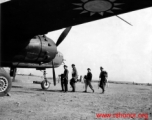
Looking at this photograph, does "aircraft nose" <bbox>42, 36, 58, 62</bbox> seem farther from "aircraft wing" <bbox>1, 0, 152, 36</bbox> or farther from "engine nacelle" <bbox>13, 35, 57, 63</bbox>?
"aircraft wing" <bbox>1, 0, 152, 36</bbox>

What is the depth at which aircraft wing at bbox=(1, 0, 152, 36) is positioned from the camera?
5312 millimetres

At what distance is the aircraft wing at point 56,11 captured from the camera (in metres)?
5.31

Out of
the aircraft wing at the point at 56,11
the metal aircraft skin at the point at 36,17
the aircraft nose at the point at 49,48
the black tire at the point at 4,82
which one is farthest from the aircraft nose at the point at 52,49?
the black tire at the point at 4,82

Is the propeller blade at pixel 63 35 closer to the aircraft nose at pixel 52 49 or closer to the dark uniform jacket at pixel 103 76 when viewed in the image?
the aircraft nose at pixel 52 49

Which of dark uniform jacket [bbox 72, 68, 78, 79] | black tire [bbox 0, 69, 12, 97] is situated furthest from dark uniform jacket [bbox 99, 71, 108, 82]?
black tire [bbox 0, 69, 12, 97]

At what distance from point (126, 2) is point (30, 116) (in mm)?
4121

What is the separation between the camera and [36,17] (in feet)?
22.0

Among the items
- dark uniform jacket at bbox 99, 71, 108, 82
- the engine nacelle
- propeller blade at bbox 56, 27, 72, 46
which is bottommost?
dark uniform jacket at bbox 99, 71, 108, 82

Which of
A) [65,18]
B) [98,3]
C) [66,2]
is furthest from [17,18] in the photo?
[98,3]

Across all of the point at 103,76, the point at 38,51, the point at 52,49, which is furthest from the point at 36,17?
the point at 103,76

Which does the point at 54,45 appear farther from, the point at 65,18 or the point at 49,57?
the point at 65,18

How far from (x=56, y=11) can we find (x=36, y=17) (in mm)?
1024

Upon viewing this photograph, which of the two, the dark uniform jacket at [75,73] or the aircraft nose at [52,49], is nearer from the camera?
the aircraft nose at [52,49]

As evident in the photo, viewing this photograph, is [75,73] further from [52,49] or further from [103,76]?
[52,49]
